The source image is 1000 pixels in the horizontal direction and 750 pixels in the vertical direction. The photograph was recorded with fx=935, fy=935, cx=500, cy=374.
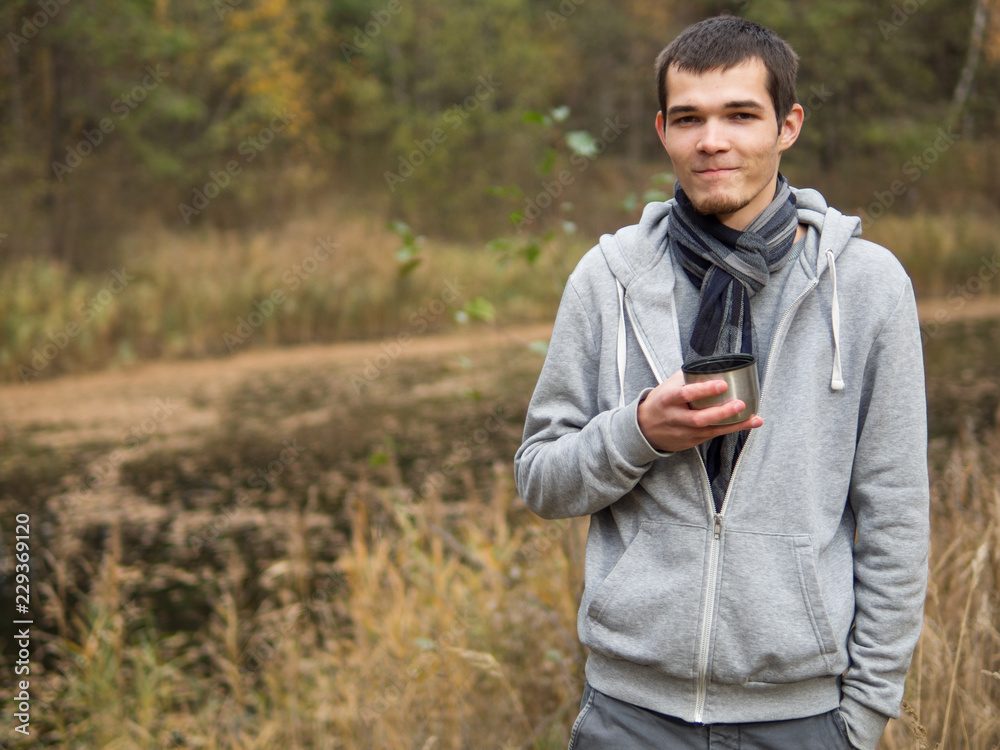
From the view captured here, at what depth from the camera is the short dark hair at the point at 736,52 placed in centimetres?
136

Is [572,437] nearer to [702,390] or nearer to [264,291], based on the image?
[702,390]

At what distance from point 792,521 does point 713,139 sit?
0.55 meters

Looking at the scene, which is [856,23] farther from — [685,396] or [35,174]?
[685,396]

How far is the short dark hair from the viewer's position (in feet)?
4.46

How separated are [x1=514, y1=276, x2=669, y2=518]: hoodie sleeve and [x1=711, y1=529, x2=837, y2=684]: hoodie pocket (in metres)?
0.20

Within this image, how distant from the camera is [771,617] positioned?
130 centimetres

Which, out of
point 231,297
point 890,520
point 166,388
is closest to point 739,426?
point 890,520

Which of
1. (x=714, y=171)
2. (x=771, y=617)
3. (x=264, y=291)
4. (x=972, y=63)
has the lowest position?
(x=771, y=617)

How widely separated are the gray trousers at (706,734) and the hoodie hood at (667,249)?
488 millimetres

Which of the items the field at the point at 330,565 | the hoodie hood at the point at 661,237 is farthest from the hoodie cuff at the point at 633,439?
the field at the point at 330,565

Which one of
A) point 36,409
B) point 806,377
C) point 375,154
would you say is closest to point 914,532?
point 806,377

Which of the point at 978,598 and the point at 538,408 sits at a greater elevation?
the point at 538,408

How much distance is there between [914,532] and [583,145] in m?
1.66

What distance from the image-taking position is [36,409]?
320 inches
